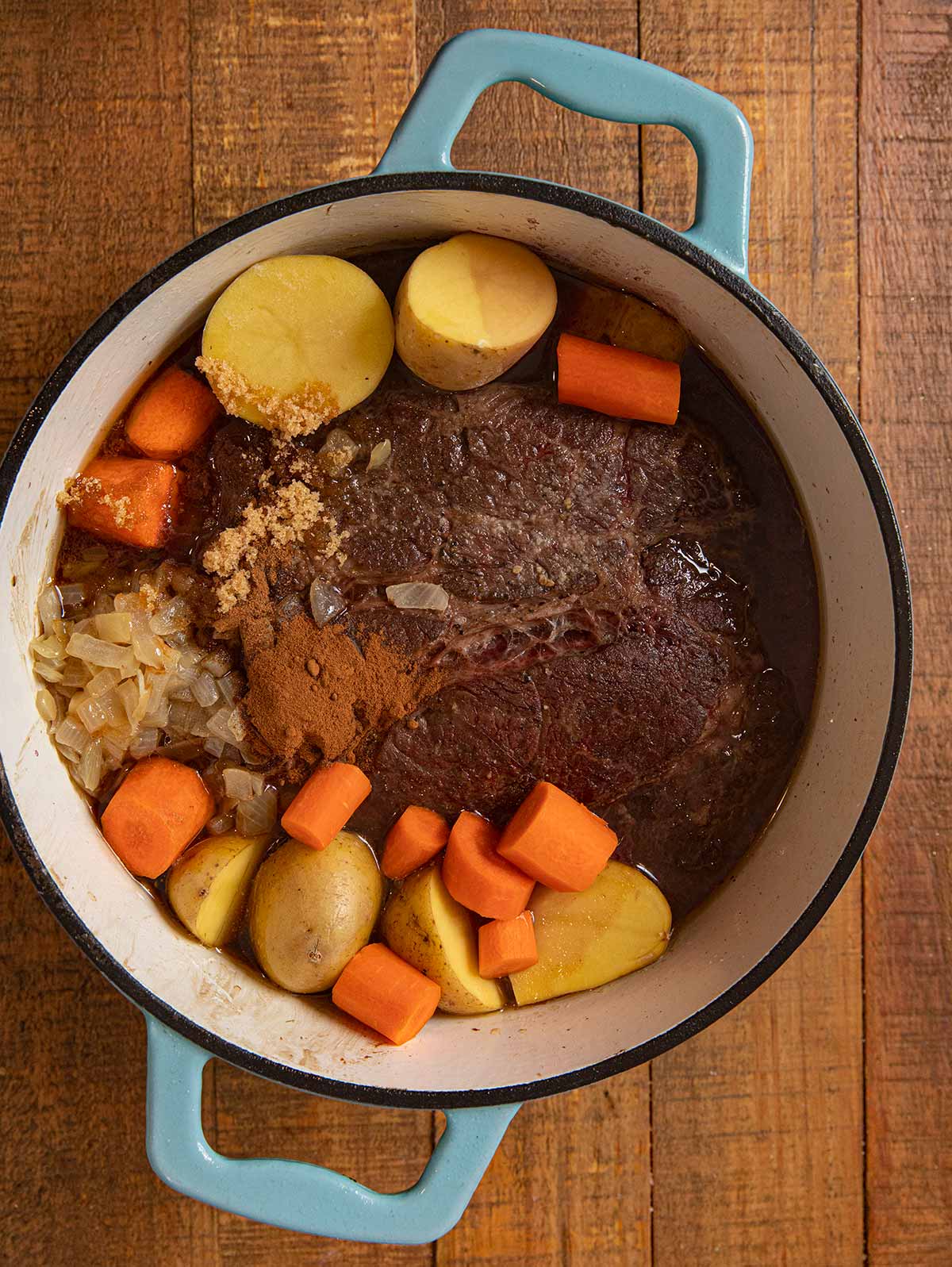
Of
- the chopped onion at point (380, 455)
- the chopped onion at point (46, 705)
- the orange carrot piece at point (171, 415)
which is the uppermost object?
the orange carrot piece at point (171, 415)

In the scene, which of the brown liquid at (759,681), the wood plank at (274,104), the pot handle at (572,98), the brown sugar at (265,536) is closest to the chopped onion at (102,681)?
the brown sugar at (265,536)

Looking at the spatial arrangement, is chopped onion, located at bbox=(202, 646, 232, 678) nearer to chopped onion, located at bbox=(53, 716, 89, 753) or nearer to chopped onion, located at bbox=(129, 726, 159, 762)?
chopped onion, located at bbox=(129, 726, 159, 762)

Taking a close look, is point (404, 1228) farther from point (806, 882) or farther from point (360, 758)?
point (806, 882)

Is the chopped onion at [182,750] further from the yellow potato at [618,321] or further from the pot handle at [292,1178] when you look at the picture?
the yellow potato at [618,321]

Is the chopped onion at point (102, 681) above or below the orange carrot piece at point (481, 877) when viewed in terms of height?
above

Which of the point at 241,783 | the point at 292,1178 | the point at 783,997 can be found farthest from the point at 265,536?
the point at 783,997

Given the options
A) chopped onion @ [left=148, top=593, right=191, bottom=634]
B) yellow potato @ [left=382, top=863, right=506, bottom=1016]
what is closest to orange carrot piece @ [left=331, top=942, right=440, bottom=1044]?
yellow potato @ [left=382, top=863, right=506, bottom=1016]

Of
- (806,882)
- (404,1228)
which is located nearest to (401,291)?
(806,882)
